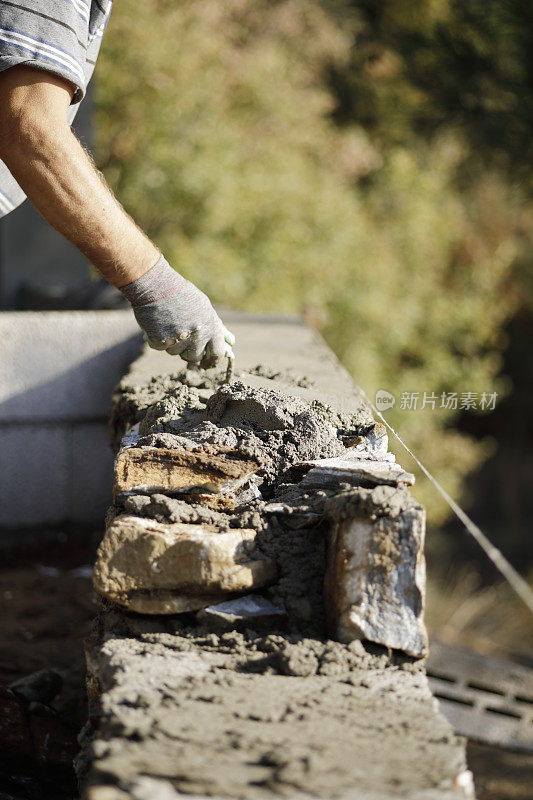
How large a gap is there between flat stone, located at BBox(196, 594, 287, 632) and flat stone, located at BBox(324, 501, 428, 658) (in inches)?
5.0

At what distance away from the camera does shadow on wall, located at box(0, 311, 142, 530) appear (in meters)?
3.24

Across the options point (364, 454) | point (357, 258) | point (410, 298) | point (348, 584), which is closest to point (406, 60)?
point (357, 258)

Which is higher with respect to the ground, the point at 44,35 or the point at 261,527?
the point at 44,35

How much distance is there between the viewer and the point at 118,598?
143 centimetres

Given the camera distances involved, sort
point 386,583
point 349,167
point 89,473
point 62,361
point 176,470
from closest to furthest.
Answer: point 386,583 → point 176,470 → point 62,361 → point 89,473 → point 349,167

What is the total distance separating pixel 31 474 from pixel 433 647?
2022 mm

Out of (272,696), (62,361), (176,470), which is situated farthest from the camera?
(62,361)

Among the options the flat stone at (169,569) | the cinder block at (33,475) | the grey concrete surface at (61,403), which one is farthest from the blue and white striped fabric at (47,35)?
the cinder block at (33,475)

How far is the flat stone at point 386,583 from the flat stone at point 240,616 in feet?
0.42

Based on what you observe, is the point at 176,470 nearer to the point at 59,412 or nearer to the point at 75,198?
the point at 75,198

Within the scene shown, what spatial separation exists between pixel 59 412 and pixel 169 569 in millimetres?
2065

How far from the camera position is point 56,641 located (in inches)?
100

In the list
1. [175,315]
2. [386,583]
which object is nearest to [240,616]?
[386,583]

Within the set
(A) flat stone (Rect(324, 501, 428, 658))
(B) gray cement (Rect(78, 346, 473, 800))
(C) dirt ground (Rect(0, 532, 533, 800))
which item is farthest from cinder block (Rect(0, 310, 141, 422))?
(A) flat stone (Rect(324, 501, 428, 658))
